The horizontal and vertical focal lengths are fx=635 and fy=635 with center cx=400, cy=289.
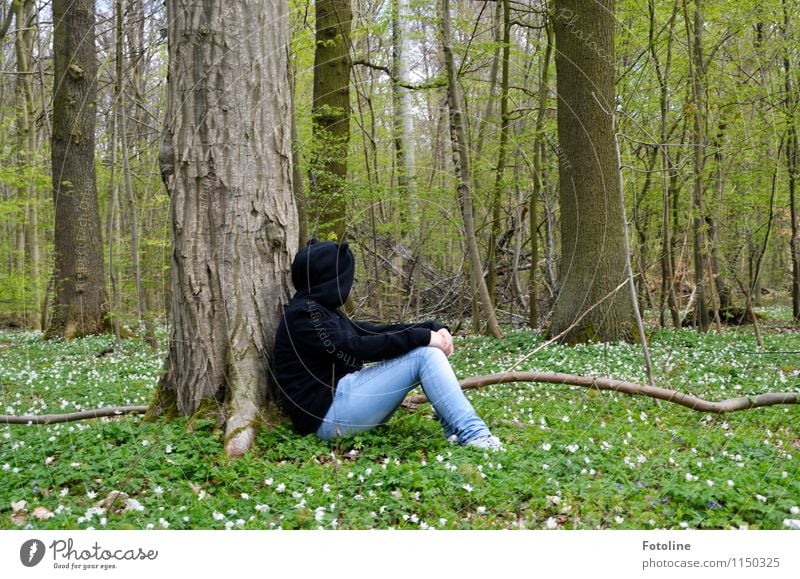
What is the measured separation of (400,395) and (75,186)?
1037 cm

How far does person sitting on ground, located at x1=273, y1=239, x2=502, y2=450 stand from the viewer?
3.65 meters

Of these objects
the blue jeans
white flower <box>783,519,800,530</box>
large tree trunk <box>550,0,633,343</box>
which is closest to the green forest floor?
white flower <box>783,519,800,530</box>

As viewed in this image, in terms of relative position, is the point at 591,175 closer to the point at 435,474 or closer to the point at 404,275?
the point at 404,275

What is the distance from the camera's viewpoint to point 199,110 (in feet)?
12.4

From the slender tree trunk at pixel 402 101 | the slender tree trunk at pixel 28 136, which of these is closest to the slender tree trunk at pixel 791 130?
the slender tree trunk at pixel 402 101

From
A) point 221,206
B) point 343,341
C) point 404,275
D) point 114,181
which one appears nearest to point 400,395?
point 343,341

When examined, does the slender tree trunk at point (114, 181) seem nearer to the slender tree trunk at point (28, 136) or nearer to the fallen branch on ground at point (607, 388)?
the fallen branch on ground at point (607, 388)

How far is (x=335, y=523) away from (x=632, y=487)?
1416 millimetres

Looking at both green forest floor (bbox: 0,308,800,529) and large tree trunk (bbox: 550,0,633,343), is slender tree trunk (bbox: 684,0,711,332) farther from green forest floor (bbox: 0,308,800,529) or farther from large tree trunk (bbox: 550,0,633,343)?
green forest floor (bbox: 0,308,800,529)

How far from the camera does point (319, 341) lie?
3639mm

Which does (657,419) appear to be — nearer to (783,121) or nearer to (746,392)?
(746,392)

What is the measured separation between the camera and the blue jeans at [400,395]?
367cm

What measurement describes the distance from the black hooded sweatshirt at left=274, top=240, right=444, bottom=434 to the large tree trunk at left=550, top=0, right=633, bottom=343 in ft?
15.1
